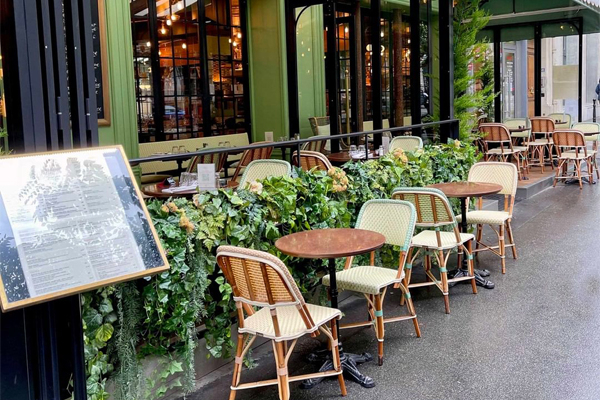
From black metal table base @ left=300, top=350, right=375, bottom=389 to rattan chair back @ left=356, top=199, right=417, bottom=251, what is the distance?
777 millimetres

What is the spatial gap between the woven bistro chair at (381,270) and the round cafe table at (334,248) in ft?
0.76

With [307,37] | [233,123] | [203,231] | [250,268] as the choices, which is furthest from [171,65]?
[250,268]

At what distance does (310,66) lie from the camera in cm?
1143

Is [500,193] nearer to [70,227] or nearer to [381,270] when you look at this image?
[381,270]

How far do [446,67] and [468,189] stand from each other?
2.91 metres

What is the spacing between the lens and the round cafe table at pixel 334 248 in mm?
3662

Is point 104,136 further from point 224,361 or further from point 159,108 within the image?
point 224,361

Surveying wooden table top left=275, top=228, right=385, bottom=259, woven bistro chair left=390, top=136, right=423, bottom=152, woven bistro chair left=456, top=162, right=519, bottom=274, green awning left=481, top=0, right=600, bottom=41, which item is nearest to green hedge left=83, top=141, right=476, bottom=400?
wooden table top left=275, top=228, right=385, bottom=259

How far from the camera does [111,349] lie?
11.1ft

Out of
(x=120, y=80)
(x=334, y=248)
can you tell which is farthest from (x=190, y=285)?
(x=120, y=80)

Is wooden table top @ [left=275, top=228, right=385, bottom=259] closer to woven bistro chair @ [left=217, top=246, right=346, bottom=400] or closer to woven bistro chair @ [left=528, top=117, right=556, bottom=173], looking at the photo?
woven bistro chair @ [left=217, top=246, right=346, bottom=400]

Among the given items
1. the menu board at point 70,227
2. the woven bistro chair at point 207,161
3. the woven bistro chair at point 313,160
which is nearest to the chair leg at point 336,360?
the menu board at point 70,227

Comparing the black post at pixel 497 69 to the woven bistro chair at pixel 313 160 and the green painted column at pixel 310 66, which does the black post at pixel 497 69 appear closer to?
the green painted column at pixel 310 66

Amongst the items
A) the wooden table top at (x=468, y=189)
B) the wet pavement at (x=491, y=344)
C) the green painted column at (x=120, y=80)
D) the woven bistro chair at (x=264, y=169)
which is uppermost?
the green painted column at (x=120, y=80)
